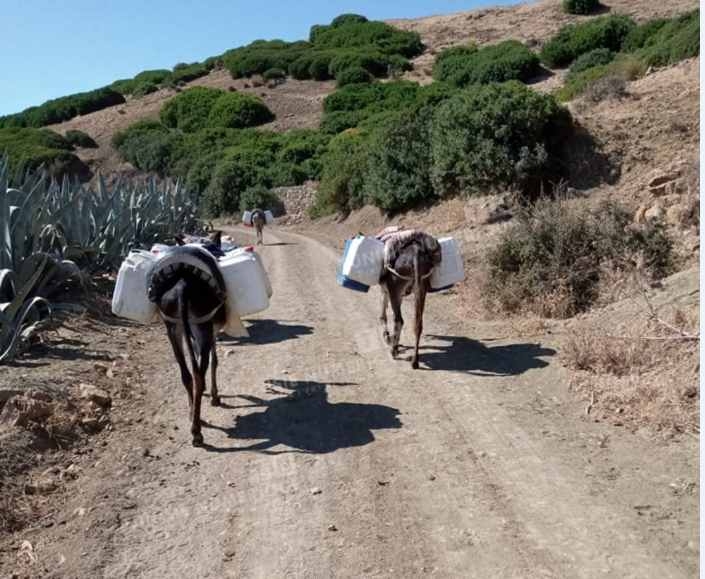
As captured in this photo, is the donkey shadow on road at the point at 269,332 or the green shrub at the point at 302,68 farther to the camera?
the green shrub at the point at 302,68

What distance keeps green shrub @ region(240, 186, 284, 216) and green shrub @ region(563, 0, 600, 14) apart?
44363 mm

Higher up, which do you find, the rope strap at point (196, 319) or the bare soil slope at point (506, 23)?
the bare soil slope at point (506, 23)

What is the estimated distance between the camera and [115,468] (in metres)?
6.66

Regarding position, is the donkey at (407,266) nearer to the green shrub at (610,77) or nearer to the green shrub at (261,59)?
the green shrub at (610,77)

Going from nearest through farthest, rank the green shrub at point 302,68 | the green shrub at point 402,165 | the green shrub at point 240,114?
the green shrub at point 402,165
the green shrub at point 240,114
the green shrub at point 302,68

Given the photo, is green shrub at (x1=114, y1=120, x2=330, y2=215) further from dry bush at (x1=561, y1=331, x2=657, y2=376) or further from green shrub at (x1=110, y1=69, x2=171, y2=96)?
dry bush at (x1=561, y1=331, x2=657, y2=376)

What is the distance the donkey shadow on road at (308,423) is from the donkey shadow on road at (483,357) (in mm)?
1768

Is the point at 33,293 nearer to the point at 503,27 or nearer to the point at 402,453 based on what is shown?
the point at 402,453

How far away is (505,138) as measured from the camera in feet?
76.6

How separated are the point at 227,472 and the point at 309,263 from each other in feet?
53.2

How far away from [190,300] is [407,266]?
3.51 m

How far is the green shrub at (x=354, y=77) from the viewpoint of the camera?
83.2 m

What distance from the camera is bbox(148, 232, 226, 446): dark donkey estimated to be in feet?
23.9

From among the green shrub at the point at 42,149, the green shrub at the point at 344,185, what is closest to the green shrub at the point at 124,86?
the green shrub at the point at 42,149
